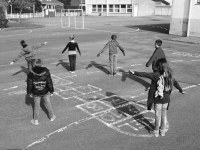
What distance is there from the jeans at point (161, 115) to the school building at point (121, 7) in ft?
210

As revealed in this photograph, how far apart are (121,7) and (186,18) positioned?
44.1 m

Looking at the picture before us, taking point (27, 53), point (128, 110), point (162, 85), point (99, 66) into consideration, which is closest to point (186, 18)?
point (99, 66)

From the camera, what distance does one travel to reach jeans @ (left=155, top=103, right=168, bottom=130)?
6.02 m

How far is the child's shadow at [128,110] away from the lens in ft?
23.4

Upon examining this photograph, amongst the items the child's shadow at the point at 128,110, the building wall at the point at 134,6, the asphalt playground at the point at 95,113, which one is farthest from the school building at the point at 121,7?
the child's shadow at the point at 128,110

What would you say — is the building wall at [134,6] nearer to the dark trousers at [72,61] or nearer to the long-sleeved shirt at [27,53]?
the dark trousers at [72,61]

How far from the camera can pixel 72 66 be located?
1253 centimetres

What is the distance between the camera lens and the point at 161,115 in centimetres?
626

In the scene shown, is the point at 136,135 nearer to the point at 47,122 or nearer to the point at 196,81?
the point at 47,122

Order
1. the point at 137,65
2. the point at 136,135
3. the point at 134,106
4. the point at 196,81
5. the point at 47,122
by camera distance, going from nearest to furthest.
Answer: the point at 136,135
the point at 47,122
the point at 134,106
the point at 196,81
the point at 137,65

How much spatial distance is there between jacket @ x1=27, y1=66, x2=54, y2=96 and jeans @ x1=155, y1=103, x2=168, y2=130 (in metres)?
3.00

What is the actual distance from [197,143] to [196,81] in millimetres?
5720

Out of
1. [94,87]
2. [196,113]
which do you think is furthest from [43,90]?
[196,113]

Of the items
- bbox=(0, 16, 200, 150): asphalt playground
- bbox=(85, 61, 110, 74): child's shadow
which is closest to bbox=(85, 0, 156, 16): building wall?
bbox=(85, 61, 110, 74): child's shadow
